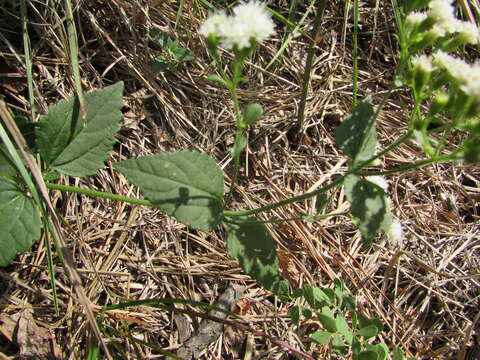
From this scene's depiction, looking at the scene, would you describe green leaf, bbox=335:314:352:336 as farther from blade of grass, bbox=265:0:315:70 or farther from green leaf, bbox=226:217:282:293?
blade of grass, bbox=265:0:315:70

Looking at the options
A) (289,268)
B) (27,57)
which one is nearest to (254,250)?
(289,268)

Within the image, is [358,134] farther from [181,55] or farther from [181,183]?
[181,55]

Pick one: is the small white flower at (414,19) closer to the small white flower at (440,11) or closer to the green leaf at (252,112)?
the small white flower at (440,11)

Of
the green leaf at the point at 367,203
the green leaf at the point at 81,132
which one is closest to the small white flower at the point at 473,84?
the green leaf at the point at 367,203

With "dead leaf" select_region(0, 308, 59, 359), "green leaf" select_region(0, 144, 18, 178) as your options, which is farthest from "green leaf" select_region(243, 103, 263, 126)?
"dead leaf" select_region(0, 308, 59, 359)

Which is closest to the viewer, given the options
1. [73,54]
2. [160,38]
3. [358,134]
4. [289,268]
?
[358,134]

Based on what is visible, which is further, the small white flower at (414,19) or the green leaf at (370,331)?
the green leaf at (370,331)
